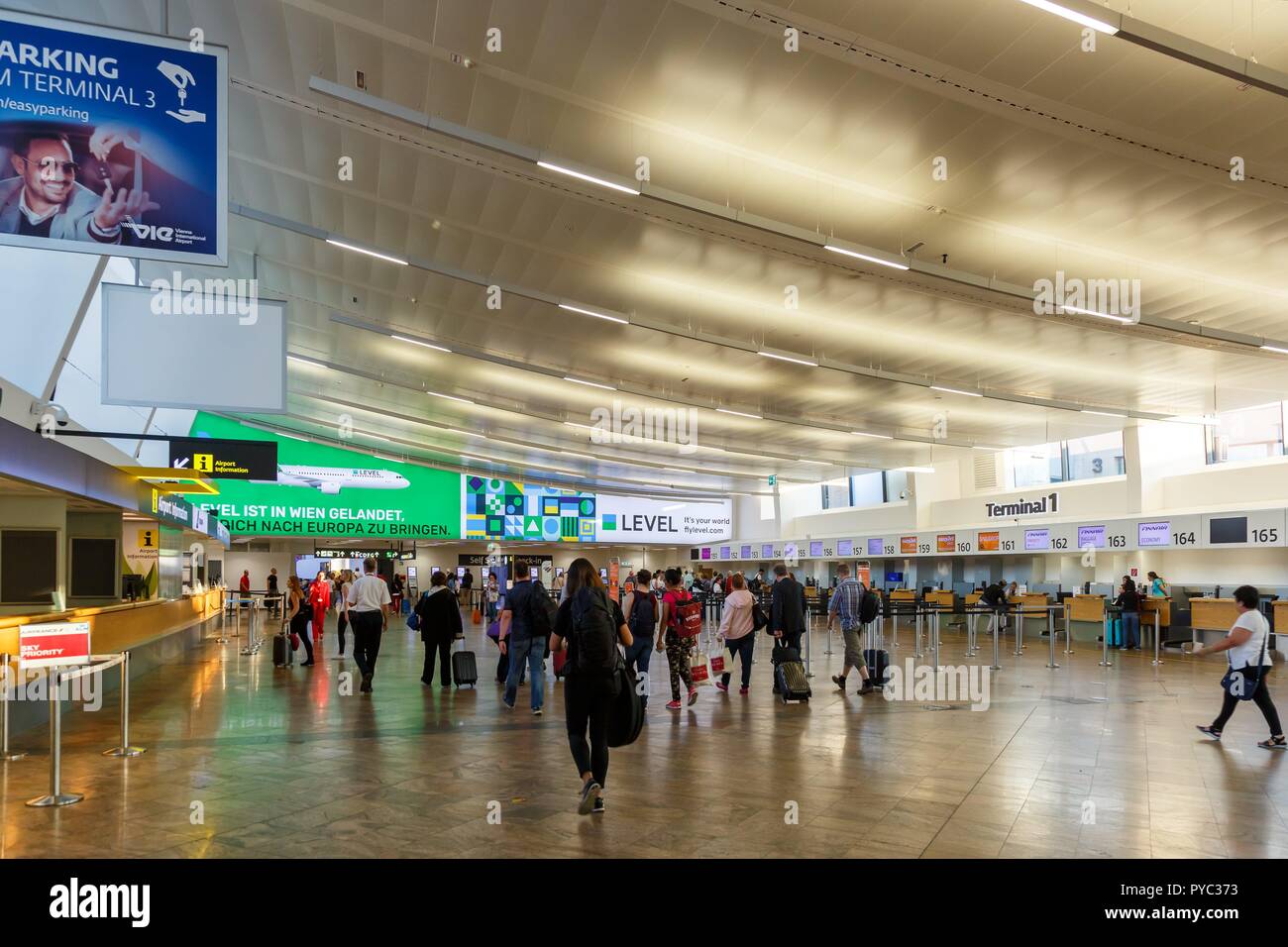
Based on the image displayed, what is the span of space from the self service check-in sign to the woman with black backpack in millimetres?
8389

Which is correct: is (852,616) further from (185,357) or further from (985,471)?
(985,471)

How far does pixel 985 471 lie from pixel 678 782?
23.0 metres

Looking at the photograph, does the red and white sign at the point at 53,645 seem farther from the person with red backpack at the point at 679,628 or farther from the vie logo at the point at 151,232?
the person with red backpack at the point at 679,628

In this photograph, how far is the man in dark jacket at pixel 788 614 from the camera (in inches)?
376

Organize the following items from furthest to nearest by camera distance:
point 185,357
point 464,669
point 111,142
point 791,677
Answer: point 464,669
point 791,677
point 185,357
point 111,142

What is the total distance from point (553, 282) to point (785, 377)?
643 cm

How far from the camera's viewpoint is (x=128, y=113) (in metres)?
4.74

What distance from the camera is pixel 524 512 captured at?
37469mm

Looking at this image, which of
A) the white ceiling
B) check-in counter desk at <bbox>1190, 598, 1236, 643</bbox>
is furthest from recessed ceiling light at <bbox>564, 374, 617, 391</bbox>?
check-in counter desk at <bbox>1190, 598, 1236, 643</bbox>

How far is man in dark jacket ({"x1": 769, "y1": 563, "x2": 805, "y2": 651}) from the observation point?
31.3 ft

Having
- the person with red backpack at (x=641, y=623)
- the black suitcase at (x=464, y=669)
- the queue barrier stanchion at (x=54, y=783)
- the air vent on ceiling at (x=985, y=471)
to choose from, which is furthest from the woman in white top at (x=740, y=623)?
the air vent on ceiling at (x=985, y=471)
